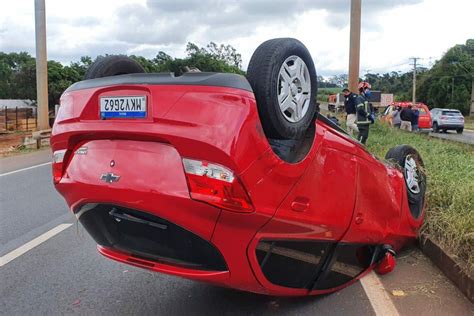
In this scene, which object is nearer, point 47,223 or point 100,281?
point 100,281

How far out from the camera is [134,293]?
3.93m

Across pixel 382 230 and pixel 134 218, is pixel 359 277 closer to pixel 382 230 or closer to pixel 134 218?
pixel 382 230

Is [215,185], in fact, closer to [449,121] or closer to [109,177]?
[109,177]

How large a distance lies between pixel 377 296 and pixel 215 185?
1990 mm

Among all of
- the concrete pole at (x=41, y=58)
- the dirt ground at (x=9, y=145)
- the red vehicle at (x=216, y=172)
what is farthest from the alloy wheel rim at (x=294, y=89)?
the concrete pole at (x=41, y=58)

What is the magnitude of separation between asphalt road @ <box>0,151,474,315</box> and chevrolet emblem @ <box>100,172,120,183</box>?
1.30 meters

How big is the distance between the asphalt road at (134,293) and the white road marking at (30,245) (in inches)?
2.1

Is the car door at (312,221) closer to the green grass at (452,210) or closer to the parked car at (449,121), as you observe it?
the green grass at (452,210)

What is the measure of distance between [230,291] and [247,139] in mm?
1860

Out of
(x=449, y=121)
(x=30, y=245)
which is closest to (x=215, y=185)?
(x=30, y=245)

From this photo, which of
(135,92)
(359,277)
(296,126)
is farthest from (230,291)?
(135,92)

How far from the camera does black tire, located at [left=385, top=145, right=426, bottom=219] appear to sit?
468 centimetres

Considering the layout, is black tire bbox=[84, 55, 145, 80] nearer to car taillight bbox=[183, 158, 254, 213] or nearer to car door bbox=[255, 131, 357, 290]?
car taillight bbox=[183, 158, 254, 213]

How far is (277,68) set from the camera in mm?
2707
